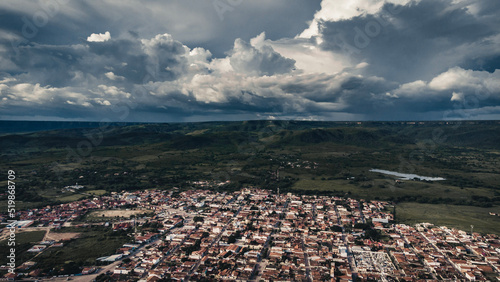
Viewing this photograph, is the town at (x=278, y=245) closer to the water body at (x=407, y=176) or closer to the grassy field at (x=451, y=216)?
the grassy field at (x=451, y=216)

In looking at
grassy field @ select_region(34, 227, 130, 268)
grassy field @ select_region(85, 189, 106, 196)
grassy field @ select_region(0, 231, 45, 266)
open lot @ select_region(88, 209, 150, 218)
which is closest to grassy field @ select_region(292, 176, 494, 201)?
open lot @ select_region(88, 209, 150, 218)

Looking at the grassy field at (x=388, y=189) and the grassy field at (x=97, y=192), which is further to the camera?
the grassy field at (x=97, y=192)

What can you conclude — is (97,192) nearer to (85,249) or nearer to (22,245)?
(22,245)

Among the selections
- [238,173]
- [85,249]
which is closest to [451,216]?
[238,173]

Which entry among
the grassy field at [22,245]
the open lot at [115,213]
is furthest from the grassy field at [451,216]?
the grassy field at [22,245]

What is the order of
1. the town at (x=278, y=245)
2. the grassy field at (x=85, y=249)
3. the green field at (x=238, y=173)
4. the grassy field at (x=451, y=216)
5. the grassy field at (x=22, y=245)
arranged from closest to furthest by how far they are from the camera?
the town at (x=278, y=245) < the grassy field at (x=85, y=249) < the grassy field at (x=22, y=245) < the grassy field at (x=451, y=216) < the green field at (x=238, y=173)

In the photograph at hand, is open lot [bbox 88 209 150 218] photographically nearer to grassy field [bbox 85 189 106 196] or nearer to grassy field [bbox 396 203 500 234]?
grassy field [bbox 85 189 106 196]

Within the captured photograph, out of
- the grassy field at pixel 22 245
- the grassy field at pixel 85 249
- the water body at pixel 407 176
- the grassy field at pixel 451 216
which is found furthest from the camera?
the water body at pixel 407 176
